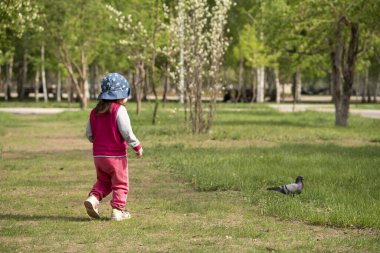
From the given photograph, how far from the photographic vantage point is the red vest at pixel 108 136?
874cm

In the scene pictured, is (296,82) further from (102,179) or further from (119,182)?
(119,182)

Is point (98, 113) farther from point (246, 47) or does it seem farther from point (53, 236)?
point (246, 47)

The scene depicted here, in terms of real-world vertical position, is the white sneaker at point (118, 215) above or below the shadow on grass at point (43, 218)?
above

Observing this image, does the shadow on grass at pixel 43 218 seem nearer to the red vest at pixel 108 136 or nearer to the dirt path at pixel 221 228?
the dirt path at pixel 221 228

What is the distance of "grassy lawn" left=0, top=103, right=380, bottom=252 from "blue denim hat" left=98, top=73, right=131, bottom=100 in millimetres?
1422

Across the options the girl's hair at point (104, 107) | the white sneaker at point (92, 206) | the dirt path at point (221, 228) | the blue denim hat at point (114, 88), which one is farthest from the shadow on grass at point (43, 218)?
the blue denim hat at point (114, 88)

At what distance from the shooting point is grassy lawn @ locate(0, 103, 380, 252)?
7.33 metres

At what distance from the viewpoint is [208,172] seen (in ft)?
41.5

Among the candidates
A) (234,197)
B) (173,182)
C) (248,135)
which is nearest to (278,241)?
(234,197)

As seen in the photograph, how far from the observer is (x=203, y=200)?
10094 mm

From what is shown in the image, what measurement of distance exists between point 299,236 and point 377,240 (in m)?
0.75

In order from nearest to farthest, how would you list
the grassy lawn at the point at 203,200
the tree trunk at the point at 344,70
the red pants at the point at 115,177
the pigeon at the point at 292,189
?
the grassy lawn at the point at 203,200, the red pants at the point at 115,177, the pigeon at the point at 292,189, the tree trunk at the point at 344,70

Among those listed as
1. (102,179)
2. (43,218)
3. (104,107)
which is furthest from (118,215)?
(104,107)

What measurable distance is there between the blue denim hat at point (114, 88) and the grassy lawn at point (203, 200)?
4.67ft
